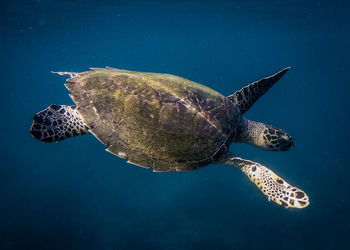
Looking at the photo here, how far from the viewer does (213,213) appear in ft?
42.0

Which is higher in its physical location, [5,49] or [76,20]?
[76,20]

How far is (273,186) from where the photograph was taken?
4012mm

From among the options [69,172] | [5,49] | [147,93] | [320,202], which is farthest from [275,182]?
[5,49]

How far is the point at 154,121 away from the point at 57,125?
6.01 feet

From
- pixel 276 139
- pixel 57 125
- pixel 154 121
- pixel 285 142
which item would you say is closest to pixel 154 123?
pixel 154 121

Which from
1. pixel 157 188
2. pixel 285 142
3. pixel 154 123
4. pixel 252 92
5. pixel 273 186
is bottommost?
pixel 157 188

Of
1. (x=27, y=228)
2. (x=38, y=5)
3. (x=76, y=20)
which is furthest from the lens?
(x=76, y=20)

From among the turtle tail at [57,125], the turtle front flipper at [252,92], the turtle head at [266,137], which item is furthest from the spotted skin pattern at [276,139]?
the turtle tail at [57,125]

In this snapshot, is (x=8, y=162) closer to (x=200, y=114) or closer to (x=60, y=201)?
(x=60, y=201)

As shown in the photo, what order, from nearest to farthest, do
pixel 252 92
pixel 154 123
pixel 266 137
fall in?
1. pixel 154 123
2. pixel 266 137
3. pixel 252 92

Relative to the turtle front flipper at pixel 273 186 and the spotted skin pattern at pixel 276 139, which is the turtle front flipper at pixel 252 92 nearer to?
the spotted skin pattern at pixel 276 139

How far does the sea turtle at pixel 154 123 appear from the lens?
3682 mm

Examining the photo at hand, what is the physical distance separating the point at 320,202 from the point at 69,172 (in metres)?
19.7

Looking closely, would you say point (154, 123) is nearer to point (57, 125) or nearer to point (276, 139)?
point (57, 125)
